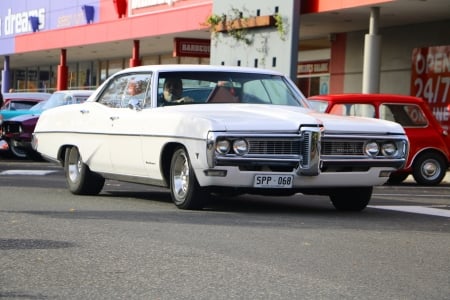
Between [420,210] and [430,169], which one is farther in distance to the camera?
[430,169]

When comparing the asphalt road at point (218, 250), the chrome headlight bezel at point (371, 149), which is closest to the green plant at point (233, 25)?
the asphalt road at point (218, 250)

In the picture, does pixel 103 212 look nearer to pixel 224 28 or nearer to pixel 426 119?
pixel 426 119

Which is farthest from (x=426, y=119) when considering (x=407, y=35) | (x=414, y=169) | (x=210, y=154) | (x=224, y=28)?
(x=224, y=28)

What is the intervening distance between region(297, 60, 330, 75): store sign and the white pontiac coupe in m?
18.3

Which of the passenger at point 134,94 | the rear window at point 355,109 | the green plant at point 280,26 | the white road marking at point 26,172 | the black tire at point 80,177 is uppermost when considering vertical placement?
the green plant at point 280,26

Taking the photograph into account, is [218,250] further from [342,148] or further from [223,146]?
[342,148]

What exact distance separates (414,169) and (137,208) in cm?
767

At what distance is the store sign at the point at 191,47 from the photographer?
31375 millimetres

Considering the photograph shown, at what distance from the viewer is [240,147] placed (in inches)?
377

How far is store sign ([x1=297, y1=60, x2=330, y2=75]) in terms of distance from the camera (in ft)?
98.2

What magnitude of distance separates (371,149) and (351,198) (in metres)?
0.86

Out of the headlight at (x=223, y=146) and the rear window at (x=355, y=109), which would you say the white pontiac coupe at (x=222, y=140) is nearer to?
the headlight at (x=223, y=146)

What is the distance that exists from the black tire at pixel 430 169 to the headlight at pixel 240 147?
25.7ft

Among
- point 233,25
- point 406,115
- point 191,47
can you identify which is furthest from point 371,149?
point 191,47
